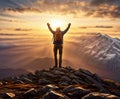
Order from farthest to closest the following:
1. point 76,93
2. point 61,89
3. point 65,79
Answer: point 65,79, point 61,89, point 76,93

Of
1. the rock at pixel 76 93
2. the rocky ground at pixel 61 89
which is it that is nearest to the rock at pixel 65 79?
the rocky ground at pixel 61 89

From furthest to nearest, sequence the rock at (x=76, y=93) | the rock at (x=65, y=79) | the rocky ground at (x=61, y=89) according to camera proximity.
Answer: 1. the rock at (x=65, y=79)
2. the rock at (x=76, y=93)
3. the rocky ground at (x=61, y=89)

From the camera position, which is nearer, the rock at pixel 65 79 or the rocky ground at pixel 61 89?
the rocky ground at pixel 61 89

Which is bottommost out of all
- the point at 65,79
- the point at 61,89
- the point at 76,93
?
the point at 65,79

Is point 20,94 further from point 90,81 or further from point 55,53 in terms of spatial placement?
point 55,53

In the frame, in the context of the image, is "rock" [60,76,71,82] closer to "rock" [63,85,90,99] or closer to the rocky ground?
the rocky ground

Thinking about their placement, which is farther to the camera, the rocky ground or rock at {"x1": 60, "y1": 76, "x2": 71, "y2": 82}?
rock at {"x1": 60, "y1": 76, "x2": 71, "y2": 82}

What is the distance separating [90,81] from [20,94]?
10.6 meters

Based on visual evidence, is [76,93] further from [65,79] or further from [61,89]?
[65,79]

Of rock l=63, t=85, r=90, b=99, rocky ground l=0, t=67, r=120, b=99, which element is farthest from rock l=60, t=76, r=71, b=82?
rock l=63, t=85, r=90, b=99

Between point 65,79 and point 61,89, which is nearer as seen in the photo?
point 61,89

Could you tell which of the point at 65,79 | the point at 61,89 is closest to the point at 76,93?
the point at 61,89

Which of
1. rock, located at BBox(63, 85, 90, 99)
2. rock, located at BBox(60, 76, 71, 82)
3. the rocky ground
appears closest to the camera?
the rocky ground

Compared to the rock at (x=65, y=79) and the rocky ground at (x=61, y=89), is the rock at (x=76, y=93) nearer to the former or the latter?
the rocky ground at (x=61, y=89)
